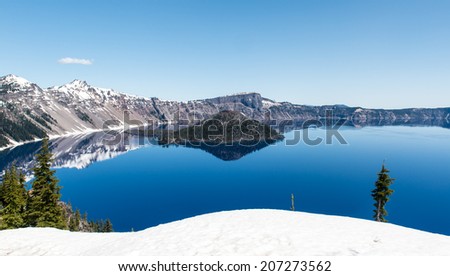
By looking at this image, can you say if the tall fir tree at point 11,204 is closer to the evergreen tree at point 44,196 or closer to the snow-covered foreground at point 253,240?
the evergreen tree at point 44,196

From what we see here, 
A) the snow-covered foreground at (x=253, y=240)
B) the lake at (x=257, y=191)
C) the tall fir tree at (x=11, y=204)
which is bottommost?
the lake at (x=257, y=191)

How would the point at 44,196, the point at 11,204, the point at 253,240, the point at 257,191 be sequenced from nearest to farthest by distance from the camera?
the point at 253,240 → the point at 44,196 → the point at 11,204 → the point at 257,191

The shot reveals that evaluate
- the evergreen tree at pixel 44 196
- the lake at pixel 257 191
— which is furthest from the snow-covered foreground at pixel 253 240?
the lake at pixel 257 191

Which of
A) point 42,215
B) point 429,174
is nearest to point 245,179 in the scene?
point 429,174

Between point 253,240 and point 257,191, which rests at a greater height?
point 253,240

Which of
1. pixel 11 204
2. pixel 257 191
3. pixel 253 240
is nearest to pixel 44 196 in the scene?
pixel 11 204

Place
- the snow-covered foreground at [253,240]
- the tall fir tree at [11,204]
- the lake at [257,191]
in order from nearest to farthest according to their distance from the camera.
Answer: the snow-covered foreground at [253,240], the tall fir tree at [11,204], the lake at [257,191]

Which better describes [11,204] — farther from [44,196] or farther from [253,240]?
[253,240]
